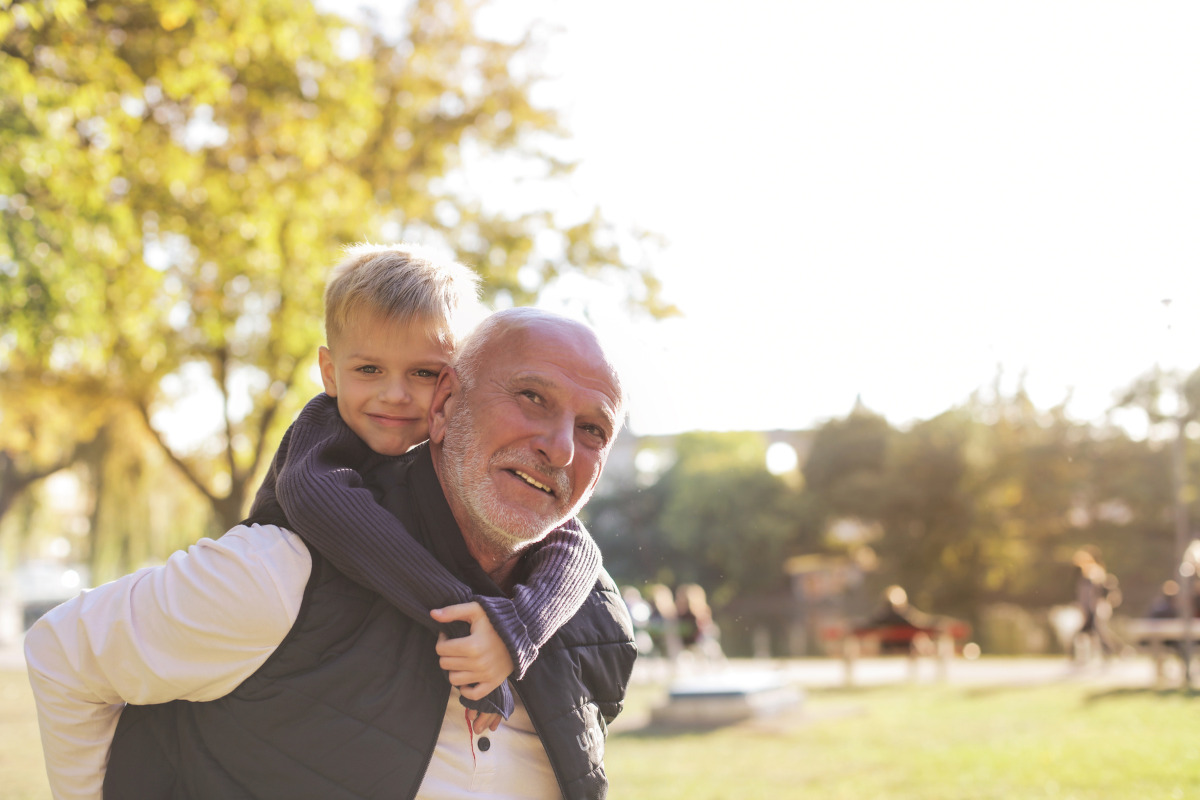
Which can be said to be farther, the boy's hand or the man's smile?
the man's smile

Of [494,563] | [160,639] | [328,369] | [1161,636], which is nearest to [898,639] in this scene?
[1161,636]

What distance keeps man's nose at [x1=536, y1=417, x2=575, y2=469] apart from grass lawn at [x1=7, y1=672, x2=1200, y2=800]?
6315 millimetres

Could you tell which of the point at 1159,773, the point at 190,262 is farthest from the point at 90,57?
the point at 1159,773

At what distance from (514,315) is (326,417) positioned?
477mm

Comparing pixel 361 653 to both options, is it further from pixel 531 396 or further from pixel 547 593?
pixel 531 396

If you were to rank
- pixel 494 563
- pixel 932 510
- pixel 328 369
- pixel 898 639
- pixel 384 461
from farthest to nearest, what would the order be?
pixel 932 510, pixel 898 639, pixel 328 369, pixel 384 461, pixel 494 563

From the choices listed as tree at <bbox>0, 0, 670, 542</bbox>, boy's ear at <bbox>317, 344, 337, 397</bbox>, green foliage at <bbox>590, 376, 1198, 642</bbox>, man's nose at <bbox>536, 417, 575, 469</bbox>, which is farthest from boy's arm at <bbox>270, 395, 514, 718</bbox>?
green foliage at <bbox>590, 376, 1198, 642</bbox>

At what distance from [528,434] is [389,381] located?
20.6 inches

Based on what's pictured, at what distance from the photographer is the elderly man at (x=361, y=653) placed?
1690 mm

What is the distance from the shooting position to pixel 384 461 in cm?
213

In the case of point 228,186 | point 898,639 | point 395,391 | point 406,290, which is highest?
point 228,186

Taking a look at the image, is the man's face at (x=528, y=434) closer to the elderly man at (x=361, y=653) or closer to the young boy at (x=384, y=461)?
the elderly man at (x=361, y=653)

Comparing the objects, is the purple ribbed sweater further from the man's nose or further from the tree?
the tree

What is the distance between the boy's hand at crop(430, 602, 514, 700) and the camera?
1.73 meters
